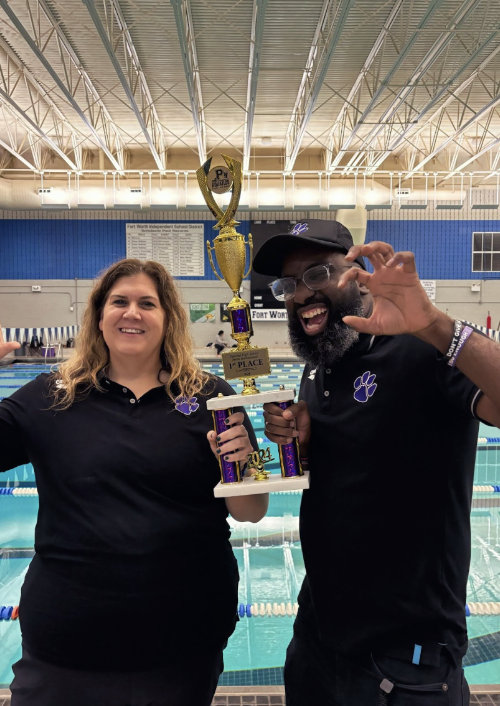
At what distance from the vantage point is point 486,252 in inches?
631

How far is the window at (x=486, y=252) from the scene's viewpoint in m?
16.0

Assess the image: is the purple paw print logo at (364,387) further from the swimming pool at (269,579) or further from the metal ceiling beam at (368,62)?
the metal ceiling beam at (368,62)

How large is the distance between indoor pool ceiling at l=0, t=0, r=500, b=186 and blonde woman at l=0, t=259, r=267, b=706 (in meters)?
5.89

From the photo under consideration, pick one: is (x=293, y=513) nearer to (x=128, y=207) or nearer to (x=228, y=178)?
(x=228, y=178)

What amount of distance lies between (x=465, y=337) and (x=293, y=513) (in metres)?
3.86

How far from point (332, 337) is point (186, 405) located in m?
0.50

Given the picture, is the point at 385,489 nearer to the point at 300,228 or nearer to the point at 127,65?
the point at 300,228

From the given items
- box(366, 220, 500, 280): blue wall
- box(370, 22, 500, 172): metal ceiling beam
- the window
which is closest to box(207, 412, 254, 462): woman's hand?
box(370, 22, 500, 172): metal ceiling beam

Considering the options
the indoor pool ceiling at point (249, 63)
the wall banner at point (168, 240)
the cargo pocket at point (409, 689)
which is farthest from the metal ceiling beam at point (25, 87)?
the cargo pocket at point (409, 689)

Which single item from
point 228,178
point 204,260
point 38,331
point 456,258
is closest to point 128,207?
point 204,260

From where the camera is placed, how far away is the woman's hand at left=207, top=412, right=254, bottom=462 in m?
1.52

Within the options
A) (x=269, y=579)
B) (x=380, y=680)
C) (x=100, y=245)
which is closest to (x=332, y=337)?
(x=380, y=680)

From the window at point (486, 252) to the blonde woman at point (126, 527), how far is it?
52.8 ft

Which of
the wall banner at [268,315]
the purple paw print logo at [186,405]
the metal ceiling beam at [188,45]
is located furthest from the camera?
the wall banner at [268,315]
